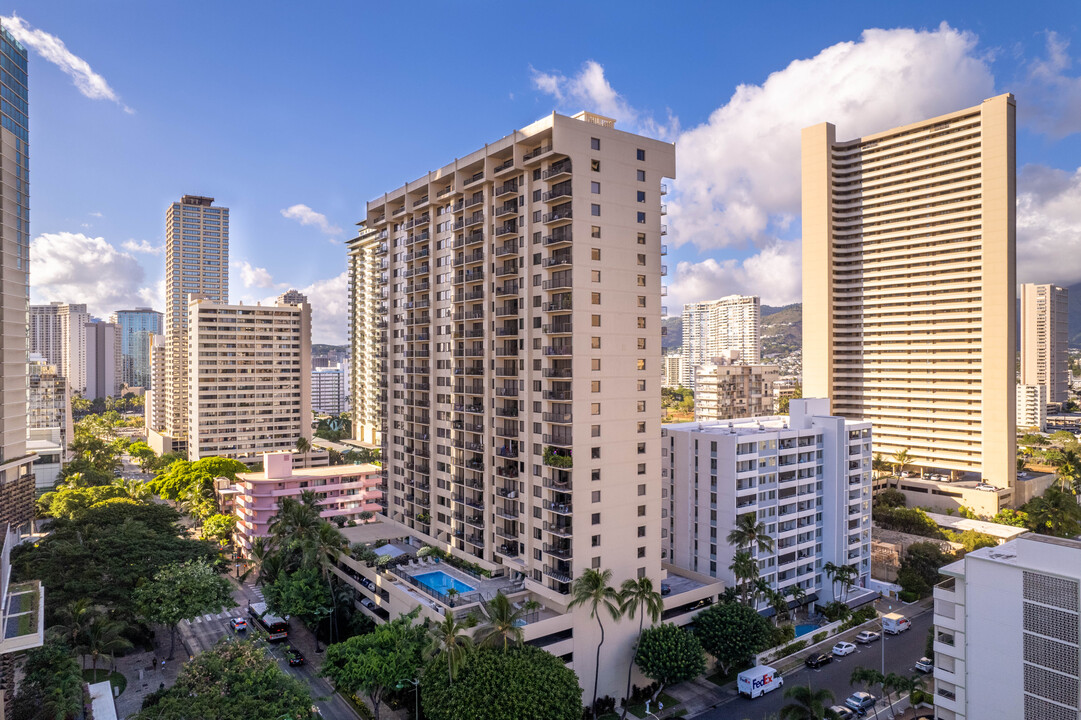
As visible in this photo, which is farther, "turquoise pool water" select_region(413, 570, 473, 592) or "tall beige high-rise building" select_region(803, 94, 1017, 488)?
"tall beige high-rise building" select_region(803, 94, 1017, 488)

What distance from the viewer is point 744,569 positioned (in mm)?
Answer: 54688

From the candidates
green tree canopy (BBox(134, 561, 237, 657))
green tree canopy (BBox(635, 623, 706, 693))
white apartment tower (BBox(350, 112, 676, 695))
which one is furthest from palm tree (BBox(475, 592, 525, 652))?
green tree canopy (BBox(134, 561, 237, 657))

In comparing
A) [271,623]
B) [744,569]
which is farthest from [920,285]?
[271,623]


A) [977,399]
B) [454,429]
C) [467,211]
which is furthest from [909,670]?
[977,399]

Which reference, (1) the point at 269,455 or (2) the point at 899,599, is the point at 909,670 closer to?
(2) the point at 899,599

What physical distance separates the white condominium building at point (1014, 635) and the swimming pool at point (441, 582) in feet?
109

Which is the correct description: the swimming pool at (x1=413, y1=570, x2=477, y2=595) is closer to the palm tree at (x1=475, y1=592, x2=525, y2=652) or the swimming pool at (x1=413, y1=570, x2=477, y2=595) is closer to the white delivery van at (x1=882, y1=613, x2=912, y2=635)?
the palm tree at (x1=475, y1=592, x2=525, y2=652)

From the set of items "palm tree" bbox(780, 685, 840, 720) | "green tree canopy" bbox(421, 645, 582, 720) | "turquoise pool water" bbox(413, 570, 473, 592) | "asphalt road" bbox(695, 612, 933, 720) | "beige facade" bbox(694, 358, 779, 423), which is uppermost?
"beige facade" bbox(694, 358, 779, 423)

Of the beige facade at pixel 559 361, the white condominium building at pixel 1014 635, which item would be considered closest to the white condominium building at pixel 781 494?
the beige facade at pixel 559 361

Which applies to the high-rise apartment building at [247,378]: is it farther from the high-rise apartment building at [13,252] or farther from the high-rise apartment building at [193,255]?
the high-rise apartment building at [193,255]

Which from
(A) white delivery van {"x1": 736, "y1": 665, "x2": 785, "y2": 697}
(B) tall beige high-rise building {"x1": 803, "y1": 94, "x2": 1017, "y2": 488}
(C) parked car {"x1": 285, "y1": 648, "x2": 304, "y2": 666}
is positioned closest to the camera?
(A) white delivery van {"x1": 736, "y1": 665, "x2": 785, "y2": 697}

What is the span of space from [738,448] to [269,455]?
5855 centimetres

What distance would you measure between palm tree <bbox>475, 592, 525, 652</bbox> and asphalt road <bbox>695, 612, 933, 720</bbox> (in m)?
15.9

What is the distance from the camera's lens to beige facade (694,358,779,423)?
146 m
